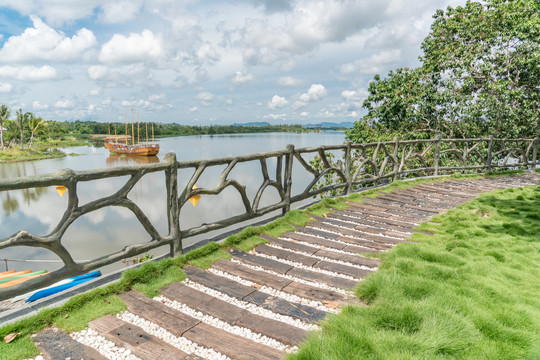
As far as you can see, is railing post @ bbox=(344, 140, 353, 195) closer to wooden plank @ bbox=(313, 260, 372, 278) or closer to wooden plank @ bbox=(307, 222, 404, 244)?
wooden plank @ bbox=(307, 222, 404, 244)

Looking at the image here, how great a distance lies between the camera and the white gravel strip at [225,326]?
2.36 metres

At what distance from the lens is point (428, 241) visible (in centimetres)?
455

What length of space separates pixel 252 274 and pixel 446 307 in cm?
184

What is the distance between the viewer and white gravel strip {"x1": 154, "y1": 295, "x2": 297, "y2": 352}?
236cm

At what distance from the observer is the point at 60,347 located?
228cm

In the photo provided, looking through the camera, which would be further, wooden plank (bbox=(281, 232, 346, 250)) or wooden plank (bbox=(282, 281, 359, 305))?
wooden plank (bbox=(281, 232, 346, 250))

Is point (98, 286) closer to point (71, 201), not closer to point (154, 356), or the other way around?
point (71, 201)

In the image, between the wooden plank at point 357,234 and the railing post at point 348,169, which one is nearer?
the wooden plank at point 357,234

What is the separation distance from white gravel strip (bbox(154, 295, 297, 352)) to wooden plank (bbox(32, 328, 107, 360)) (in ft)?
2.40

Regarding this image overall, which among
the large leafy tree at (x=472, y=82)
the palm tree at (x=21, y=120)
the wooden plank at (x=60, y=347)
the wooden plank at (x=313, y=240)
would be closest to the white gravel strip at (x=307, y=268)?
the wooden plank at (x=313, y=240)

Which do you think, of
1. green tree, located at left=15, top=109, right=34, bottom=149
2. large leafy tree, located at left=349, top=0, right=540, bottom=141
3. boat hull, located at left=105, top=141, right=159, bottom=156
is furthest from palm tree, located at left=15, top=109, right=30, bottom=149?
large leafy tree, located at left=349, top=0, right=540, bottom=141

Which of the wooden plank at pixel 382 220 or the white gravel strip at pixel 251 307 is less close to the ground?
the wooden plank at pixel 382 220

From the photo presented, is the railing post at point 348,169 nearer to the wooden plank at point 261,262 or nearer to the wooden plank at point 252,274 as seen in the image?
the wooden plank at point 261,262

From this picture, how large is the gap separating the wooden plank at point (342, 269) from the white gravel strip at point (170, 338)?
1778mm
